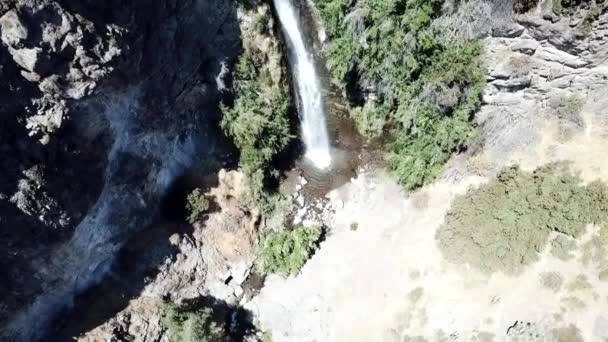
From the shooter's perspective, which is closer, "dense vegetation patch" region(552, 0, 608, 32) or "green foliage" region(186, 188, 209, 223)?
"dense vegetation patch" region(552, 0, 608, 32)

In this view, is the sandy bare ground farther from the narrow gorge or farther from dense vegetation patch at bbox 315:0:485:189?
dense vegetation patch at bbox 315:0:485:189

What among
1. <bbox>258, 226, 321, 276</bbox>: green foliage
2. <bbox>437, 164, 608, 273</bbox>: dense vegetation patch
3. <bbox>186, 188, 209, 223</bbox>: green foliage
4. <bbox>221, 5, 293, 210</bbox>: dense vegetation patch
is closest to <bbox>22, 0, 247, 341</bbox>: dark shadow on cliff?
<bbox>186, 188, 209, 223</bbox>: green foliage

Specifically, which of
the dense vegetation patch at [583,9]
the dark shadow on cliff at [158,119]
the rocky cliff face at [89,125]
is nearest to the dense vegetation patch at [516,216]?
the dense vegetation patch at [583,9]

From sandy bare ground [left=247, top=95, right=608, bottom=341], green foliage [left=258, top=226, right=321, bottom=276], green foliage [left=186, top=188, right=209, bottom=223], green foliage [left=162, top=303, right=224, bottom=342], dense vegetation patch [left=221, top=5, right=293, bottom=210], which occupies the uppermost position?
dense vegetation patch [left=221, top=5, right=293, bottom=210]

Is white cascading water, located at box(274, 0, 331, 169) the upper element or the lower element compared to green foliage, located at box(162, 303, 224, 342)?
upper

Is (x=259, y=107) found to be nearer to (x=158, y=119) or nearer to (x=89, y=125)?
(x=158, y=119)

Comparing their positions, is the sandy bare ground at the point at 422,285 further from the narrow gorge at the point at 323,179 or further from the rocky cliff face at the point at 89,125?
the rocky cliff face at the point at 89,125
